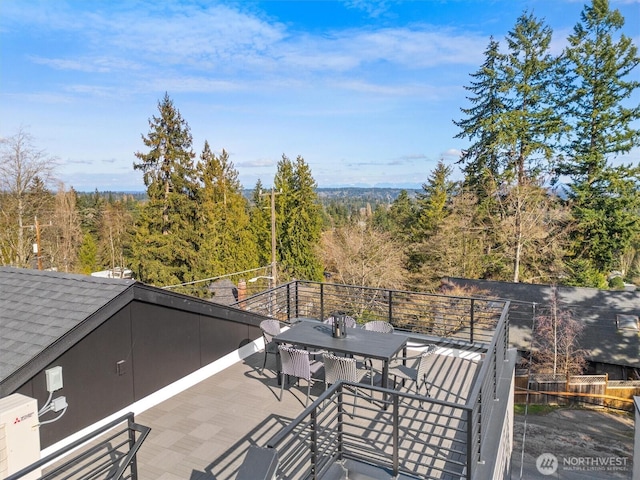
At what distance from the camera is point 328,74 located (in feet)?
68.8

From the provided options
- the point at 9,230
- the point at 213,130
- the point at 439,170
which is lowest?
the point at 9,230

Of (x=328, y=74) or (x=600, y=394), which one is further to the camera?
(x=328, y=74)

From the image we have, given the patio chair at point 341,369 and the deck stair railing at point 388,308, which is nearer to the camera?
the patio chair at point 341,369

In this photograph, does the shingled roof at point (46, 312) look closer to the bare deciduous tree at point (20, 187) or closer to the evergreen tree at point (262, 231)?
the bare deciduous tree at point (20, 187)

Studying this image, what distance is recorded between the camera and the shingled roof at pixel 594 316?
15.6m

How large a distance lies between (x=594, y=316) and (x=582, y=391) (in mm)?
3347

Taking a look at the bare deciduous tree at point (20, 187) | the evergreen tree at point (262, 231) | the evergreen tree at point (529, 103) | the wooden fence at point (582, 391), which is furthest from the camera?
the evergreen tree at point (262, 231)

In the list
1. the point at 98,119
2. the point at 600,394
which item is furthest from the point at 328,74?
the point at 600,394

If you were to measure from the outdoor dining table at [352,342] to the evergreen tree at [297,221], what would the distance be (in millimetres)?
21599

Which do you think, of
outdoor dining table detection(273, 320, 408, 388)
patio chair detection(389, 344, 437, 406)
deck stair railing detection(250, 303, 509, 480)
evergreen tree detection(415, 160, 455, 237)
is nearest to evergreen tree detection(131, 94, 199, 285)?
evergreen tree detection(415, 160, 455, 237)

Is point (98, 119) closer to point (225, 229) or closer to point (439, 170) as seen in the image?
point (225, 229)

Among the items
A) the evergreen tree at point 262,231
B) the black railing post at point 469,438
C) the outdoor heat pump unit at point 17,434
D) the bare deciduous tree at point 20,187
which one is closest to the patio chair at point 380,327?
the black railing post at point 469,438

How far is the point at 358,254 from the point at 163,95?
14.1m

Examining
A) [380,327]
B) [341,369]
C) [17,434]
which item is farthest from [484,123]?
[17,434]
